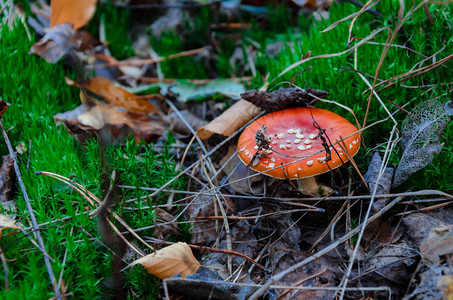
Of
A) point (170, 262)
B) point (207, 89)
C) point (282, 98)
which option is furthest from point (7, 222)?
point (207, 89)

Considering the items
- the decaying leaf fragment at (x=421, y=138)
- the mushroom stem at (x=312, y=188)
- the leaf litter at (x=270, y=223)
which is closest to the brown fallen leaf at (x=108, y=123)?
the leaf litter at (x=270, y=223)

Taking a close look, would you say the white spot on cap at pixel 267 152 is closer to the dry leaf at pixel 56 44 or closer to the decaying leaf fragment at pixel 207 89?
Result: the decaying leaf fragment at pixel 207 89

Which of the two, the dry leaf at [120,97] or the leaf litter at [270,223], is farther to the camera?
the dry leaf at [120,97]

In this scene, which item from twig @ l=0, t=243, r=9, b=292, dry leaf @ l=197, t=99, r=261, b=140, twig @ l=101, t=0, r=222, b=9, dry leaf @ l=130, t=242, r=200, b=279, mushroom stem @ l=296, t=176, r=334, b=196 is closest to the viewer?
twig @ l=0, t=243, r=9, b=292

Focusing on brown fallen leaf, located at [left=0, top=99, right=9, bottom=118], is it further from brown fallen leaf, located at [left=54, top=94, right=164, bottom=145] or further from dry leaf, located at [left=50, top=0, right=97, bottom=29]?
dry leaf, located at [left=50, top=0, right=97, bottom=29]

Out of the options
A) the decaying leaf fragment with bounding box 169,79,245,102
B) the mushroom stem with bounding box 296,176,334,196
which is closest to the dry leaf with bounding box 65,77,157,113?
the decaying leaf fragment with bounding box 169,79,245,102

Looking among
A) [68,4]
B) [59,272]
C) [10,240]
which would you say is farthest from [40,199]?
[68,4]

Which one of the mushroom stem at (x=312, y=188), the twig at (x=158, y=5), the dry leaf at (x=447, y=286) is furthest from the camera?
the twig at (x=158, y=5)
